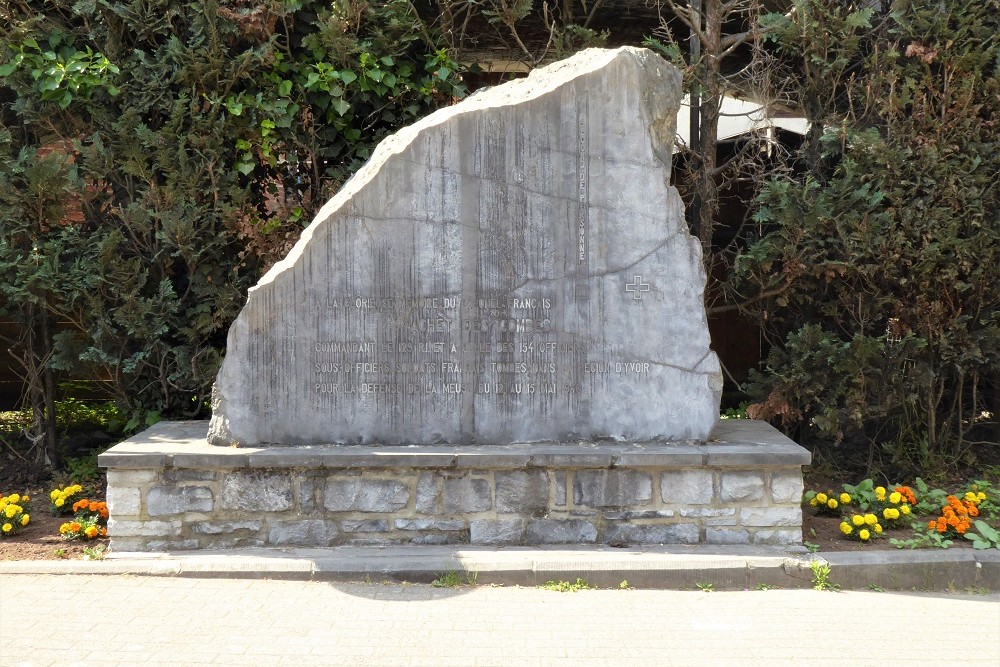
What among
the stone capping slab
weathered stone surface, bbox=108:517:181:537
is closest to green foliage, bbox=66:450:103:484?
the stone capping slab

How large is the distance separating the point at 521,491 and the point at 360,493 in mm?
944

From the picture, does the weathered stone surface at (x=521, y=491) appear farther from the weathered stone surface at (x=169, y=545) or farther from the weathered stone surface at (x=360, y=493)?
the weathered stone surface at (x=169, y=545)

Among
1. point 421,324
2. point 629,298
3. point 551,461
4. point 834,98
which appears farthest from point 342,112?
point 834,98

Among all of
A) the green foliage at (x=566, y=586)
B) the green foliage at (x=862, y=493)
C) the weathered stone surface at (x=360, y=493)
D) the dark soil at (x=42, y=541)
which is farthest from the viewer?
the green foliage at (x=862, y=493)

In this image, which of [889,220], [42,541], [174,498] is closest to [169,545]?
[174,498]

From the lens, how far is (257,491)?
5457 millimetres

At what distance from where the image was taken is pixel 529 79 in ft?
19.7

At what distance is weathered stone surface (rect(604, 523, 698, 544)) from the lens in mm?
5527

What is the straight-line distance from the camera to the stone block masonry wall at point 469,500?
5441mm

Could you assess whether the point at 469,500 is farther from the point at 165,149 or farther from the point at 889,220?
the point at 889,220

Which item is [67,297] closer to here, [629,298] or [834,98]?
[629,298]

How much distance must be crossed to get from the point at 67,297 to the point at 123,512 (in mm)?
1883

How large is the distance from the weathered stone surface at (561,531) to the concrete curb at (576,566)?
0.07 meters

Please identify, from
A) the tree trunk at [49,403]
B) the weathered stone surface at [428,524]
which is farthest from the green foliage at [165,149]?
the weathered stone surface at [428,524]
